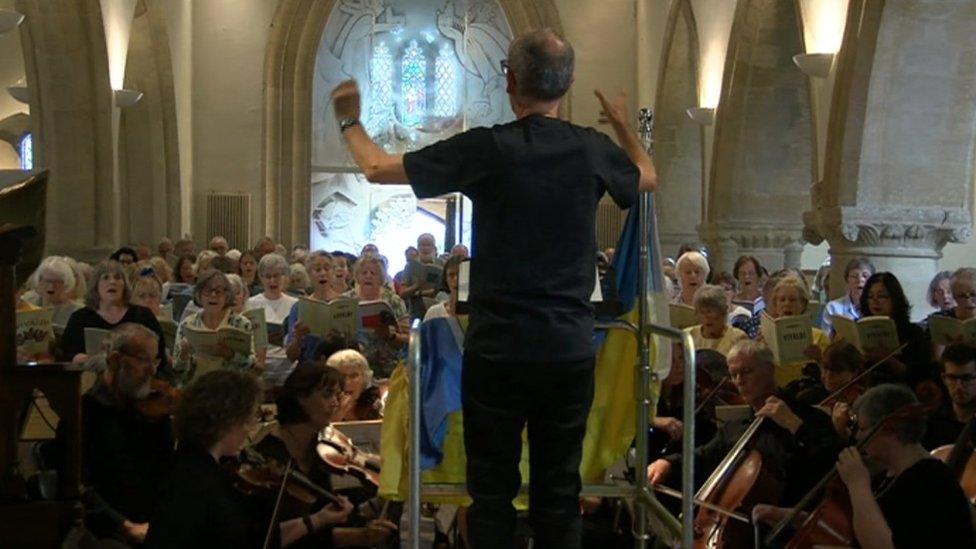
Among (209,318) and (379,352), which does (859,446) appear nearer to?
(379,352)

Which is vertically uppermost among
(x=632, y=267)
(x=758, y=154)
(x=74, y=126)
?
(x=74, y=126)

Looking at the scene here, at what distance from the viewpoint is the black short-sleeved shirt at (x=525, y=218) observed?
3059 millimetres

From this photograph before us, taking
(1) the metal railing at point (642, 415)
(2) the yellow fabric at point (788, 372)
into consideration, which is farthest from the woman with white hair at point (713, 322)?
(1) the metal railing at point (642, 415)

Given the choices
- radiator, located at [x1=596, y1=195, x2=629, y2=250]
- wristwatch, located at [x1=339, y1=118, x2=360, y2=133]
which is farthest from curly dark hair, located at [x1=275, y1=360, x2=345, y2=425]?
radiator, located at [x1=596, y1=195, x2=629, y2=250]

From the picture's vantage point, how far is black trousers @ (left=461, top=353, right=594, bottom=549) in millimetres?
3088

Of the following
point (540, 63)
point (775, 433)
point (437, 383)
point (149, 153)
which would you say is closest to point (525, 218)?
point (540, 63)

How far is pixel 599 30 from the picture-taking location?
61.4ft

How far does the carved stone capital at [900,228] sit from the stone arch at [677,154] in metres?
7.41

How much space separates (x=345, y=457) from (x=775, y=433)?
1539mm

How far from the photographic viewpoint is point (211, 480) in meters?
3.72

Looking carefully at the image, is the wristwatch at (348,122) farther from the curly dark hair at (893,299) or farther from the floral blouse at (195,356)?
the curly dark hair at (893,299)

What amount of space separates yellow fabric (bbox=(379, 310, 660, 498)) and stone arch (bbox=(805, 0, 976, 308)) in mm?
5637

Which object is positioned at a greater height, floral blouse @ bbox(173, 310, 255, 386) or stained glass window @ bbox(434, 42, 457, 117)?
stained glass window @ bbox(434, 42, 457, 117)

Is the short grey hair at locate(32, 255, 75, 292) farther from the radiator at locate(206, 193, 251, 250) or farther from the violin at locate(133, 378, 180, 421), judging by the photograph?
the radiator at locate(206, 193, 251, 250)
